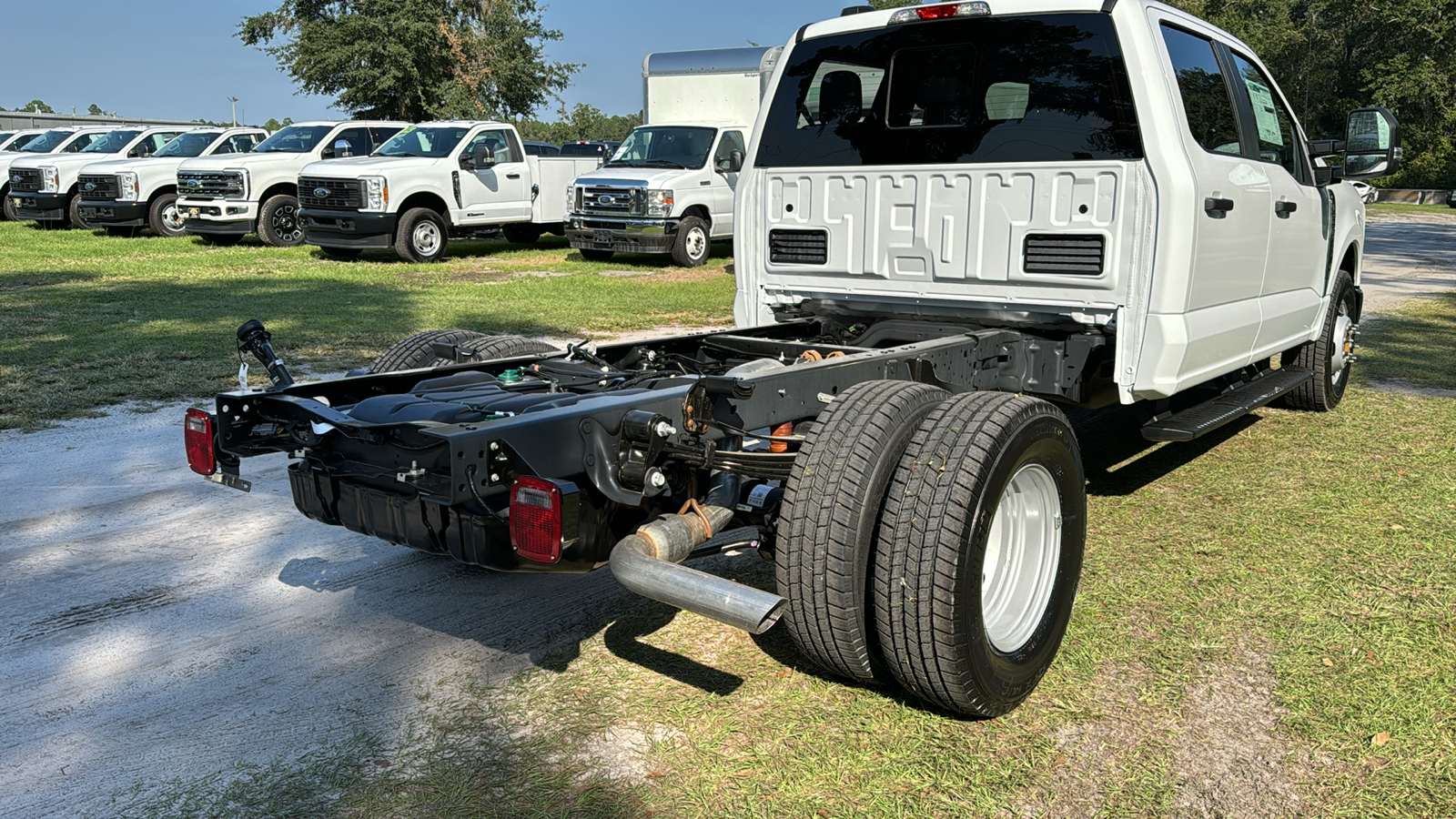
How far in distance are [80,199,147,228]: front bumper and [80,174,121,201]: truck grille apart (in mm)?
117

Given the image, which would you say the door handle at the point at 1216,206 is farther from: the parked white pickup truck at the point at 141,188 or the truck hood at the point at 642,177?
the parked white pickup truck at the point at 141,188

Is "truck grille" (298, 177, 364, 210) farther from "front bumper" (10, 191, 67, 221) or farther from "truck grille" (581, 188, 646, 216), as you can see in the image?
"front bumper" (10, 191, 67, 221)

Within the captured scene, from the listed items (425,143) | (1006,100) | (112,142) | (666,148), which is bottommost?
(1006,100)

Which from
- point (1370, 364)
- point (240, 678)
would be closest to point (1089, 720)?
point (240, 678)

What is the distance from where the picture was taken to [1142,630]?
390 centimetres

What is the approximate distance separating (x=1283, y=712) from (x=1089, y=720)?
59cm

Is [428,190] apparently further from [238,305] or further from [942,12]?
[942,12]

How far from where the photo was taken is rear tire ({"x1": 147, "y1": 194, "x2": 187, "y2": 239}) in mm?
20156

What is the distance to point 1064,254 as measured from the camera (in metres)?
4.59

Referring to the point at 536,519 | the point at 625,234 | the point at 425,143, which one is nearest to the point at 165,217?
the point at 425,143

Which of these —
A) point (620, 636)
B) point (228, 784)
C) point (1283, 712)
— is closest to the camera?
point (228, 784)

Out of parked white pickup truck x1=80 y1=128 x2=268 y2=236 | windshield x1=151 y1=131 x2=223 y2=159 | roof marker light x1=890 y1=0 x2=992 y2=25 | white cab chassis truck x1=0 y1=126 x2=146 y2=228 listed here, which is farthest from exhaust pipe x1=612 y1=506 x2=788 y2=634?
white cab chassis truck x1=0 y1=126 x2=146 y2=228

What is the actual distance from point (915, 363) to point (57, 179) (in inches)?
881

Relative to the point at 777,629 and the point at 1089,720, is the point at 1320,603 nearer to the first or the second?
the point at 1089,720
